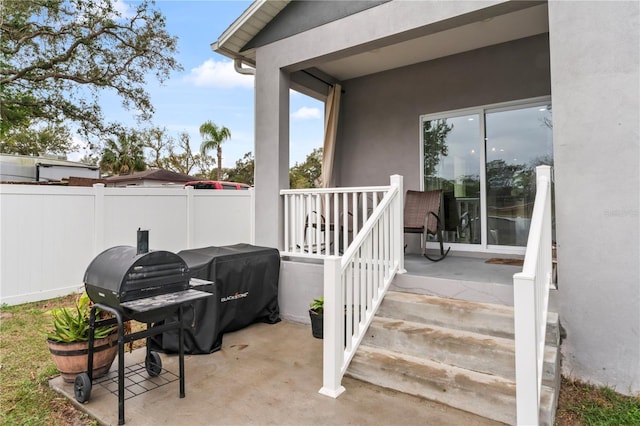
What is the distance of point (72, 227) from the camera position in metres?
5.37

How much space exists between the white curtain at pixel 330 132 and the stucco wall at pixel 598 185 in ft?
11.1

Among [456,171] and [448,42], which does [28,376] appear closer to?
[456,171]

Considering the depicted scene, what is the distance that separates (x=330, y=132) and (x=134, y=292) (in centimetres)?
418

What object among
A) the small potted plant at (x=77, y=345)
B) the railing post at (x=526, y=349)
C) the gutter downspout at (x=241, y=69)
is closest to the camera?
the railing post at (x=526, y=349)

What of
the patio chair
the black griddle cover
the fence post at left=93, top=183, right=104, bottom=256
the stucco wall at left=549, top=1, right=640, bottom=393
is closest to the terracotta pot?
the black griddle cover

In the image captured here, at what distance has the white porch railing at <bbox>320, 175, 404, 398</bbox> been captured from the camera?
Answer: 267 cm

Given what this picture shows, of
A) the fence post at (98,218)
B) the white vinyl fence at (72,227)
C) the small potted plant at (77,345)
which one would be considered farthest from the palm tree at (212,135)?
the small potted plant at (77,345)

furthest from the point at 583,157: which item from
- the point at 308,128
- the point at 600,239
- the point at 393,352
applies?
the point at 308,128

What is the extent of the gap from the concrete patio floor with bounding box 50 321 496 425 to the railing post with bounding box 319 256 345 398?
0.10 meters

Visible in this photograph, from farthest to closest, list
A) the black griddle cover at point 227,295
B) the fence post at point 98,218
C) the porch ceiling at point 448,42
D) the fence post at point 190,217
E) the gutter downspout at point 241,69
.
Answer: the fence post at point 190,217 < the fence post at point 98,218 < the gutter downspout at point 241,69 < the porch ceiling at point 448,42 < the black griddle cover at point 227,295

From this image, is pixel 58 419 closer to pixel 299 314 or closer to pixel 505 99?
pixel 299 314

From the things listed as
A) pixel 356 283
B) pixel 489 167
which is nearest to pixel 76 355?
pixel 356 283

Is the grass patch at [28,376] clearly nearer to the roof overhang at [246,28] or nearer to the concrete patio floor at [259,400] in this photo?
the concrete patio floor at [259,400]

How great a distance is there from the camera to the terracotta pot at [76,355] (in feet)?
9.01
